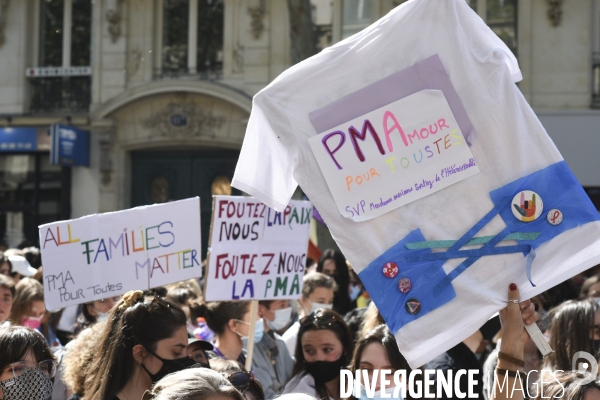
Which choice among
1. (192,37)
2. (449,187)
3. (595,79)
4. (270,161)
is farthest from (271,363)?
(192,37)

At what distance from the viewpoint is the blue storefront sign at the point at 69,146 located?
55.7 ft

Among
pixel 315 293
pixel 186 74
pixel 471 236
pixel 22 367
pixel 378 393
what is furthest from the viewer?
pixel 186 74

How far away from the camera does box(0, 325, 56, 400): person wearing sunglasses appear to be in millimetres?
3631

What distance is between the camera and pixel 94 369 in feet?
11.8

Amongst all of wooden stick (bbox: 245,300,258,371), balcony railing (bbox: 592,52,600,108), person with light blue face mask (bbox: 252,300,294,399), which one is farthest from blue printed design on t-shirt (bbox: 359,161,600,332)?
balcony railing (bbox: 592,52,600,108)

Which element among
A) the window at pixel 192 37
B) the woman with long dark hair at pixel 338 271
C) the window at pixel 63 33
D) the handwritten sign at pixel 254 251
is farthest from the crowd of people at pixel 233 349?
the window at pixel 63 33

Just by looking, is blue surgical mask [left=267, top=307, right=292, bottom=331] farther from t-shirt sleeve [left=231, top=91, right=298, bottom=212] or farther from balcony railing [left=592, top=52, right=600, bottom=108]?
balcony railing [left=592, top=52, right=600, bottom=108]

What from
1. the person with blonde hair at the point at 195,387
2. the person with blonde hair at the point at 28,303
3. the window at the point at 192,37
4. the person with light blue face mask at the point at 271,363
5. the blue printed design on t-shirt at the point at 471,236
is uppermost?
the window at the point at 192,37

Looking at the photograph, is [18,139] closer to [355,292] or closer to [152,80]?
[152,80]

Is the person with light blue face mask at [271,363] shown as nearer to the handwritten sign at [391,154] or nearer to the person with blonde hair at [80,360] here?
the person with blonde hair at [80,360]

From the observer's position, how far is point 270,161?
3324 mm

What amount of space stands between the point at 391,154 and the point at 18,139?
16239mm

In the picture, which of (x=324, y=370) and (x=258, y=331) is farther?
(x=258, y=331)

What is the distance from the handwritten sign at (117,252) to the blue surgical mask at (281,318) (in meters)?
1.28
